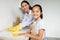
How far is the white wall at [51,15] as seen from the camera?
8.15ft

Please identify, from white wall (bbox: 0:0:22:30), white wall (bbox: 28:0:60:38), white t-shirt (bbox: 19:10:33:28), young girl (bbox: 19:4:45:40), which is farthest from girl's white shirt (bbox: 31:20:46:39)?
white wall (bbox: 28:0:60:38)

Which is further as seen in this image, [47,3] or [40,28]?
[47,3]

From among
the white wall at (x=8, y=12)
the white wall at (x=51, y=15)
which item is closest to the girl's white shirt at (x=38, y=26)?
the white wall at (x=8, y=12)

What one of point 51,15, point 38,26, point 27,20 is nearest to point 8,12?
point 27,20

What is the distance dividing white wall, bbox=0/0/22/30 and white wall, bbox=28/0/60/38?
334 mm

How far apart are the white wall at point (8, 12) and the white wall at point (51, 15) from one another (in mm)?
334

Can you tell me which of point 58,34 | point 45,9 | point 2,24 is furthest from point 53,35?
point 2,24

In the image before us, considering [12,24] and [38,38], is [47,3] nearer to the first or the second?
[12,24]

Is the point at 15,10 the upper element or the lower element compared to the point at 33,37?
upper

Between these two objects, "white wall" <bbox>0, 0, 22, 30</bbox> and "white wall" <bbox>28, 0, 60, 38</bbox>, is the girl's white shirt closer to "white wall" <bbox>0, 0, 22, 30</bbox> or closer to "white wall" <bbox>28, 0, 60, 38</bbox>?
"white wall" <bbox>0, 0, 22, 30</bbox>

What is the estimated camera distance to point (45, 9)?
2527 mm

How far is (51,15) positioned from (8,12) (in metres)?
0.80

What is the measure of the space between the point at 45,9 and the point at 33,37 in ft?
4.38

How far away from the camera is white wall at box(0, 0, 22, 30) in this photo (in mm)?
2015
